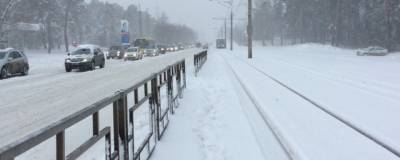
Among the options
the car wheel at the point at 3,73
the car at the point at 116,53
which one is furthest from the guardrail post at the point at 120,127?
the car at the point at 116,53

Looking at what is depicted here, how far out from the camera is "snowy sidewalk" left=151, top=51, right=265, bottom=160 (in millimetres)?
7375

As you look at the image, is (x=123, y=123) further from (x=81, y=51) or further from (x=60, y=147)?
(x=81, y=51)

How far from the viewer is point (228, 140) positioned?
833cm

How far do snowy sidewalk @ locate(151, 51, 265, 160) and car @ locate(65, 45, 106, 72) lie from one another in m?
18.7

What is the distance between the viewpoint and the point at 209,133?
8.95m

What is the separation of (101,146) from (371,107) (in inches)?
288

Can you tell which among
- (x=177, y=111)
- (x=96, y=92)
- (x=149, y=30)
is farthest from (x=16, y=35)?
(x=149, y=30)

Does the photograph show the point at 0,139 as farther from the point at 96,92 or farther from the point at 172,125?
the point at 96,92

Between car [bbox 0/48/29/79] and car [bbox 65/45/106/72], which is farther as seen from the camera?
car [bbox 65/45/106/72]

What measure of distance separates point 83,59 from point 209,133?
2425 centimetres

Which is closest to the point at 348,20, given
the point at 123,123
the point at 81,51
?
the point at 81,51

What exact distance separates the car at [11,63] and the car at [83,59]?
3110mm

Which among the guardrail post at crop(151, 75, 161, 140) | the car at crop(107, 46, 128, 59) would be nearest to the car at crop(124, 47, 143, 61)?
the car at crop(107, 46, 128, 59)

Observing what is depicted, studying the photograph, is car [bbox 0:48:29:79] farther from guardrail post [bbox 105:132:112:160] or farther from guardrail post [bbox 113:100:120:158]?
guardrail post [bbox 105:132:112:160]
